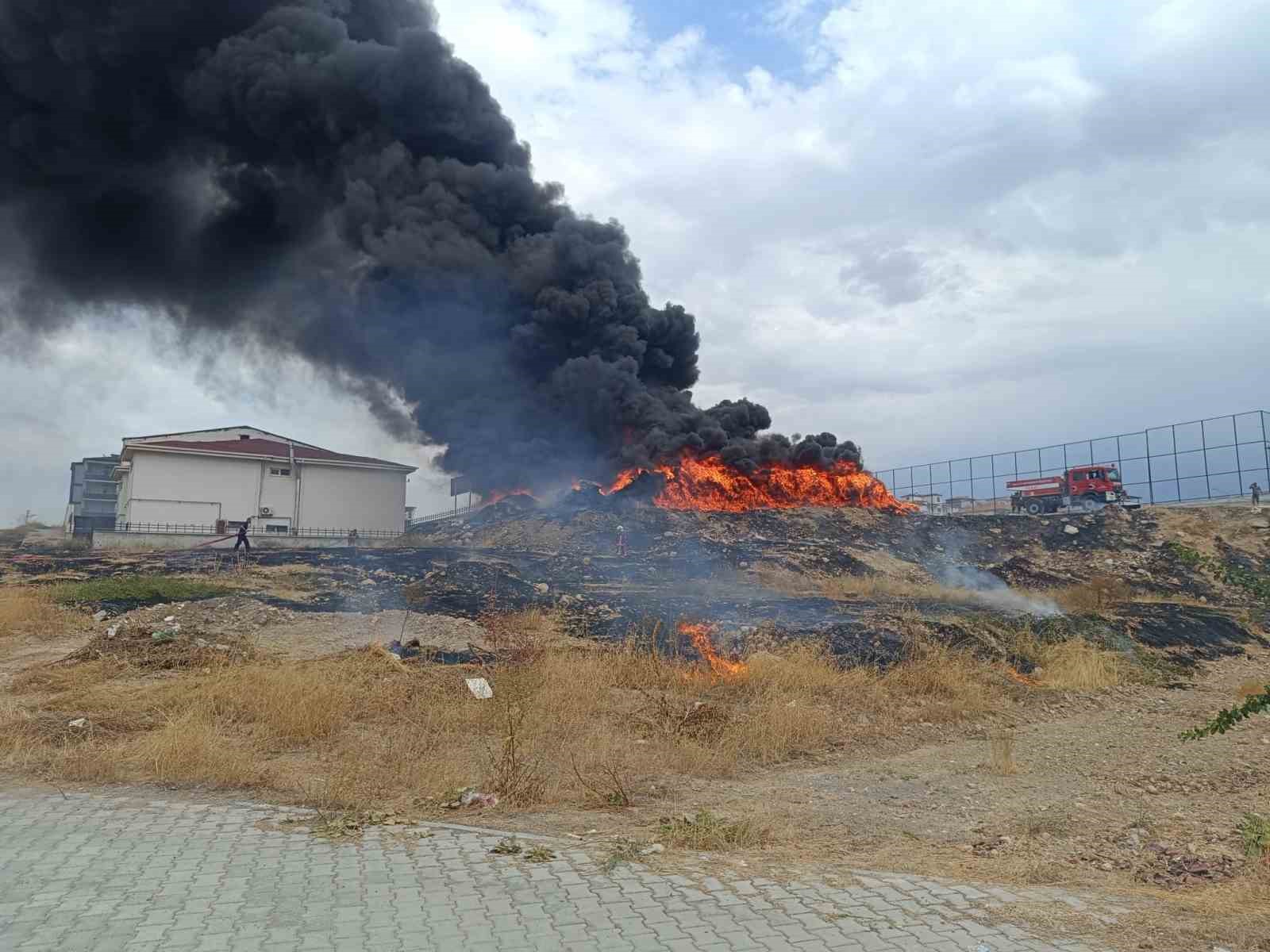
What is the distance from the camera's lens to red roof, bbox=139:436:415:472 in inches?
1260

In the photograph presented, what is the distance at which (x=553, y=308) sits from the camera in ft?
96.5

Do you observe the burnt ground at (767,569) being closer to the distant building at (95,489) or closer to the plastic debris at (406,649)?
the plastic debris at (406,649)

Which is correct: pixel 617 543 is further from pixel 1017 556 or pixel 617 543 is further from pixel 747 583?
pixel 1017 556

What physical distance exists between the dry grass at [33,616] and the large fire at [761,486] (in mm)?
17973

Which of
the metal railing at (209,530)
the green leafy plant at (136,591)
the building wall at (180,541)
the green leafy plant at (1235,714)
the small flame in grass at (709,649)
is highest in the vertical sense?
the metal railing at (209,530)

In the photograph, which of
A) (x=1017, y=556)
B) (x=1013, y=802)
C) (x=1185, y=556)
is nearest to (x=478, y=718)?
(x=1013, y=802)

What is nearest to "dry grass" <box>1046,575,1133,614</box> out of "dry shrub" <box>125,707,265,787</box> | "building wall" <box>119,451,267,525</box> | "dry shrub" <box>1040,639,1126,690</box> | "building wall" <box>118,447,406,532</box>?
"dry shrub" <box>1040,639,1126,690</box>

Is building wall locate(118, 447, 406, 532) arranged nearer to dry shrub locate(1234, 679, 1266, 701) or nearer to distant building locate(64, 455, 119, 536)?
distant building locate(64, 455, 119, 536)

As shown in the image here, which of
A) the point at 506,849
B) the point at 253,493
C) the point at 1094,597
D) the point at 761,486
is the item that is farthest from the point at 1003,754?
the point at 253,493

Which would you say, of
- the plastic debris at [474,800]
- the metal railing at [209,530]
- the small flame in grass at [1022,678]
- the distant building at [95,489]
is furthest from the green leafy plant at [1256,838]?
the distant building at [95,489]

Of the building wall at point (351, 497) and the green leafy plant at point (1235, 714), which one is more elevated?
the building wall at point (351, 497)

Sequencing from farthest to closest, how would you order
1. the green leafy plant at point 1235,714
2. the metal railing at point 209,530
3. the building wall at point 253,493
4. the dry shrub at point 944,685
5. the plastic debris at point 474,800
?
the building wall at point 253,493
the metal railing at point 209,530
the dry shrub at point 944,685
the plastic debris at point 474,800
the green leafy plant at point 1235,714

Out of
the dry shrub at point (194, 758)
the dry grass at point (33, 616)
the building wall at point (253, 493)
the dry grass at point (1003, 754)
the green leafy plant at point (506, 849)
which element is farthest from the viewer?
the building wall at point (253, 493)

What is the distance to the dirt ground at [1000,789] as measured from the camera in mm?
4160
